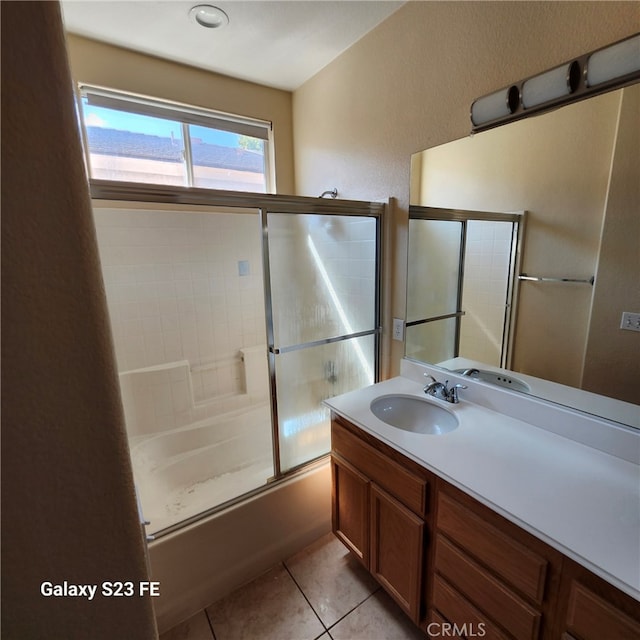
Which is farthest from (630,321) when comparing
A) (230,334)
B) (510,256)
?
(230,334)

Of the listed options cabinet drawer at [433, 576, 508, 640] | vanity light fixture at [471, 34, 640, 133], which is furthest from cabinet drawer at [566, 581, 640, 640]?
vanity light fixture at [471, 34, 640, 133]

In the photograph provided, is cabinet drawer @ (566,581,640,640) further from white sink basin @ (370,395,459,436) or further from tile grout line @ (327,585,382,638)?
tile grout line @ (327,585,382,638)

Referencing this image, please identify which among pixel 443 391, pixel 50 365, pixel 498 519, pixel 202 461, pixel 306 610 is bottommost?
pixel 306 610

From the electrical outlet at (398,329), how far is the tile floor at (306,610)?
1.21 meters

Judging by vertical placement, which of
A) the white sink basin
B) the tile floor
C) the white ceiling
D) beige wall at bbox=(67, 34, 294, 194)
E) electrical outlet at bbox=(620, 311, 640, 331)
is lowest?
the tile floor

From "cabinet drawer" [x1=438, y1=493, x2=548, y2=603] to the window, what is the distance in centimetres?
231

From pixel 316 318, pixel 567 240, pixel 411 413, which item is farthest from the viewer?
pixel 316 318

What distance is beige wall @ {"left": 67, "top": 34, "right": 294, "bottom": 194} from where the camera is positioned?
1739 mm

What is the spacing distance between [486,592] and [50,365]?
127cm

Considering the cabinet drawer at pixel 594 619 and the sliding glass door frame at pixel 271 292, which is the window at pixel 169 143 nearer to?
the sliding glass door frame at pixel 271 292

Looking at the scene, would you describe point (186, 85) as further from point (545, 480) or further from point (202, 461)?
point (545, 480)

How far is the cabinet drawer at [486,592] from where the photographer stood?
90cm

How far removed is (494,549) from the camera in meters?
0.95

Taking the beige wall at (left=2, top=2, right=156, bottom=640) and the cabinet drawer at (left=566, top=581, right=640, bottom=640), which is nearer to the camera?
the beige wall at (left=2, top=2, right=156, bottom=640)
